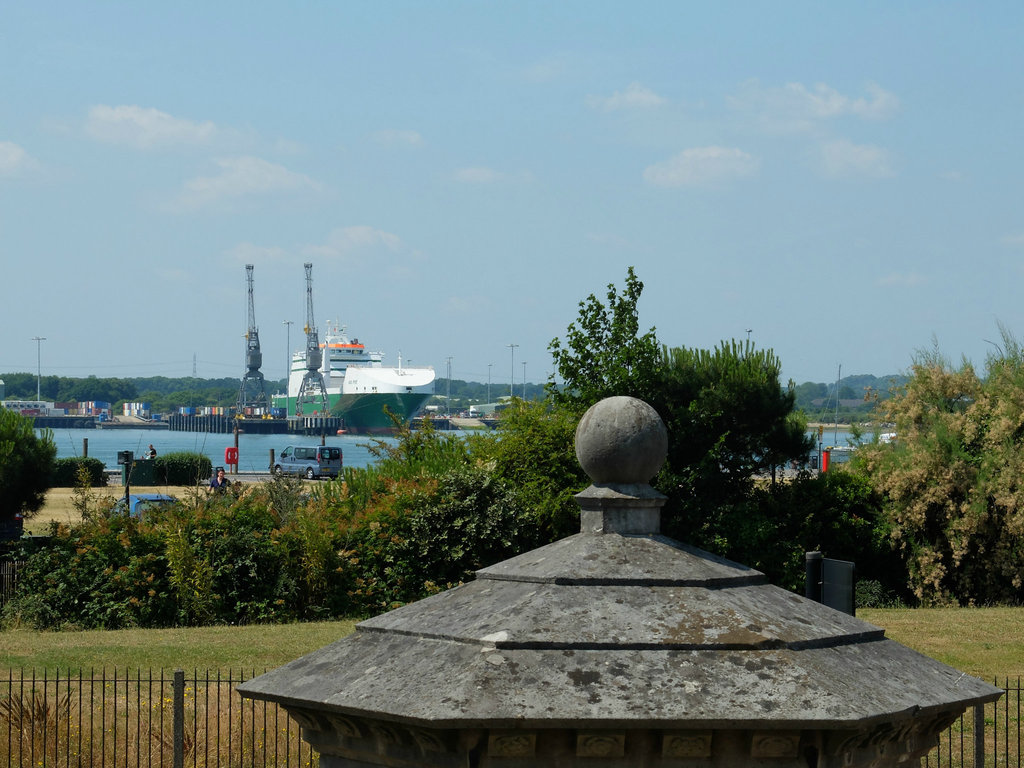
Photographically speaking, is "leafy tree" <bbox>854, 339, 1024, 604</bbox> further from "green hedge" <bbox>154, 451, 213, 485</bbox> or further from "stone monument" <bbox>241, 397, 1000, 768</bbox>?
"green hedge" <bbox>154, 451, 213, 485</bbox>

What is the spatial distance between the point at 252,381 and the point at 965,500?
7044 inches

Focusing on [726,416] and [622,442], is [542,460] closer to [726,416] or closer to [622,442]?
[726,416]

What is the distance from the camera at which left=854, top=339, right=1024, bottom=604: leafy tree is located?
21.7 m

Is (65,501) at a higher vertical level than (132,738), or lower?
lower

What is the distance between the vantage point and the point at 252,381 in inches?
7584

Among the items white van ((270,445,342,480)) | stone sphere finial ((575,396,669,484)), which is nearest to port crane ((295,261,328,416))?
white van ((270,445,342,480))

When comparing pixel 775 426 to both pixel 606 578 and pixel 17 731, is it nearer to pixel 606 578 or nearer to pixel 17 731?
pixel 17 731

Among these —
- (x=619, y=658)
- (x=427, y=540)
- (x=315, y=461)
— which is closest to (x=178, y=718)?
(x=619, y=658)

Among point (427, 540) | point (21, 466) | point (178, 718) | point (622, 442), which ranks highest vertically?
point (622, 442)

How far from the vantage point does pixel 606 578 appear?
158 inches

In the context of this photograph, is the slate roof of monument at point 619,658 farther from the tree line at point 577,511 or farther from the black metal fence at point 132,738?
the tree line at point 577,511

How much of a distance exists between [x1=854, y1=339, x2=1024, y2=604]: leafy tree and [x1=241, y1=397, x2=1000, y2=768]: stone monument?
1895cm

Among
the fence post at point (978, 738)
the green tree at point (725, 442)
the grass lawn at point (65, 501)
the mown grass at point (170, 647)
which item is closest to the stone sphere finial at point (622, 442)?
the fence post at point (978, 738)

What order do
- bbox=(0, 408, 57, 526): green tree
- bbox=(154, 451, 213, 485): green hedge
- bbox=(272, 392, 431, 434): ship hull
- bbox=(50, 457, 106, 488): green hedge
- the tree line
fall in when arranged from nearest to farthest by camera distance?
the tree line
bbox=(0, 408, 57, 526): green tree
bbox=(50, 457, 106, 488): green hedge
bbox=(154, 451, 213, 485): green hedge
bbox=(272, 392, 431, 434): ship hull
